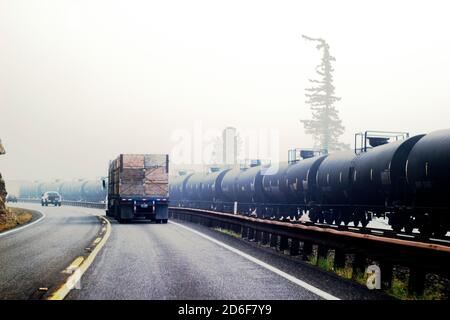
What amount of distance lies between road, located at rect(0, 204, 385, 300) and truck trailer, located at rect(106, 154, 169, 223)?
44.3 feet

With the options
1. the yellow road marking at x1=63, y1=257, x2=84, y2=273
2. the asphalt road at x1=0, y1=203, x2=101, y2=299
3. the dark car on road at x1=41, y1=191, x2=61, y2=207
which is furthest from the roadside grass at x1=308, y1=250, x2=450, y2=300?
the dark car on road at x1=41, y1=191, x2=61, y2=207

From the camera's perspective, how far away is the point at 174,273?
10359 mm

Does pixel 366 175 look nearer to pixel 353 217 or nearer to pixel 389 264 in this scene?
pixel 353 217

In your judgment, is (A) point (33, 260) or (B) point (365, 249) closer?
(B) point (365, 249)

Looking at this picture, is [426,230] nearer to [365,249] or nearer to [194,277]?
[365,249]

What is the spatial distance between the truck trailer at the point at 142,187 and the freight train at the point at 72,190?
4063 centimetres

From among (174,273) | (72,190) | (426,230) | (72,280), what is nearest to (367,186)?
(426,230)

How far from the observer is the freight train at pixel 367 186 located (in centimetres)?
1759

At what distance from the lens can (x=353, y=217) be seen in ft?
82.7

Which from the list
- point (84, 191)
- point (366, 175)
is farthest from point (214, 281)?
point (84, 191)

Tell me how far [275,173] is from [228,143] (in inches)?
3698

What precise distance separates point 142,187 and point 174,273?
20.6m

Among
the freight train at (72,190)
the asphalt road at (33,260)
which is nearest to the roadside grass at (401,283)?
the asphalt road at (33,260)

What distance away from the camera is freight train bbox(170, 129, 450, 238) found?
17.6m
